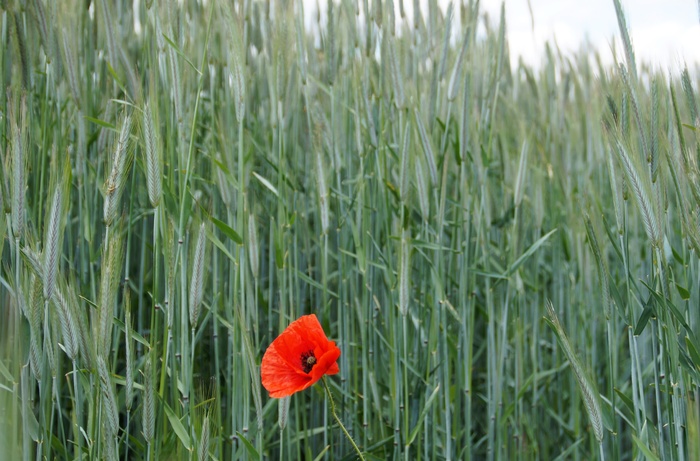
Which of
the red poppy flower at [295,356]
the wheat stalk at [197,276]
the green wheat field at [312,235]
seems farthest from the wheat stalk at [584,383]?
the wheat stalk at [197,276]

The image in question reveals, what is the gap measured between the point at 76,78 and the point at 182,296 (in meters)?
0.47

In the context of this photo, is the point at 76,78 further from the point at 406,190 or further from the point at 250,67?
the point at 406,190

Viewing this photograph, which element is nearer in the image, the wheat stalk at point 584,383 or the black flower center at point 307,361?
the wheat stalk at point 584,383

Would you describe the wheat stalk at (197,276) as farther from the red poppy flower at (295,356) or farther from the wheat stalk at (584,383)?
the wheat stalk at (584,383)

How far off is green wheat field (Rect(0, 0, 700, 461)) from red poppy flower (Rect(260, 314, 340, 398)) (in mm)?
38

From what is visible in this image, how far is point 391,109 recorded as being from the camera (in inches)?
53.2

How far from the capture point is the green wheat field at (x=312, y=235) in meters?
0.85

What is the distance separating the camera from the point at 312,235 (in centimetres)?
167

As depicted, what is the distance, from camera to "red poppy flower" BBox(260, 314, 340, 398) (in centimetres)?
91

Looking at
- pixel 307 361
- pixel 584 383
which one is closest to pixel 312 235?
pixel 307 361

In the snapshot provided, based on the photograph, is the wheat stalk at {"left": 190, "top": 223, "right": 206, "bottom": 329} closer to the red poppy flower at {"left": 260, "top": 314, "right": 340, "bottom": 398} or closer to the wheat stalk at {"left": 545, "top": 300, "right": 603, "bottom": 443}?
the red poppy flower at {"left": 260, "top": 314, "right": 340, "bottom": 398}

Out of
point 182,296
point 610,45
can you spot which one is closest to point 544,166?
point 610,45

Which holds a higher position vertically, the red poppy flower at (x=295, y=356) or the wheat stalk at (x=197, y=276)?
the wheat stalk at (x=197, y=276)

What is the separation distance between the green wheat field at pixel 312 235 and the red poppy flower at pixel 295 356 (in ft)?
0.12
